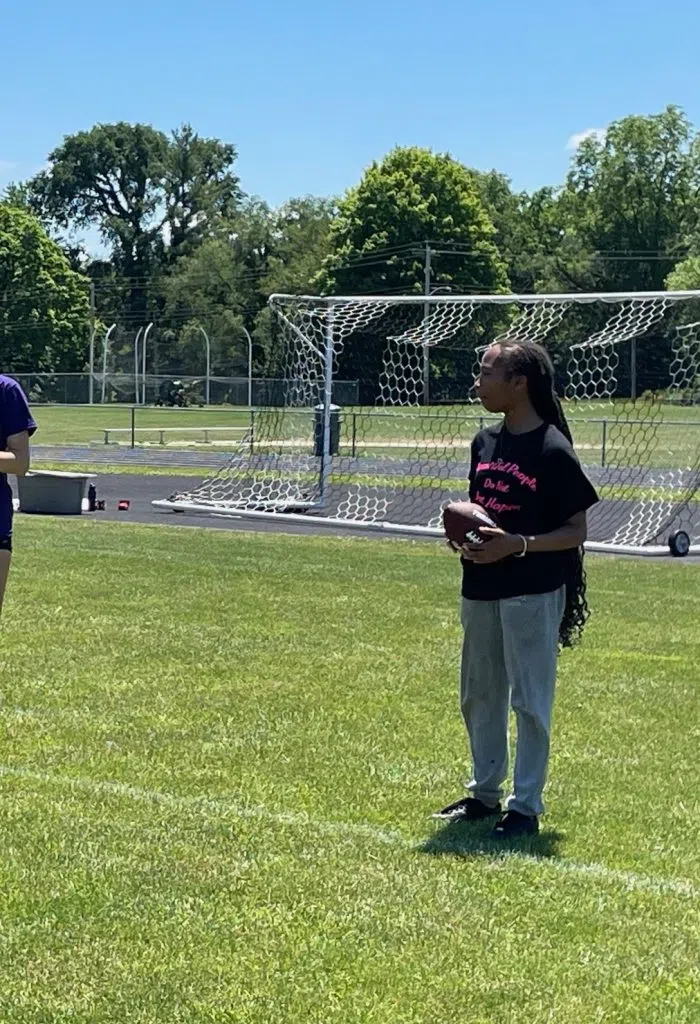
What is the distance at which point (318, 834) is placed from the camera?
566cm

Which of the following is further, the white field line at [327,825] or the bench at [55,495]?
the bench at [55,495]

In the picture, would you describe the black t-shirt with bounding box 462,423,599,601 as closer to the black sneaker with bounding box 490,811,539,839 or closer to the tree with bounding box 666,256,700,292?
the black sneaker with bounding box 490,811,539,839

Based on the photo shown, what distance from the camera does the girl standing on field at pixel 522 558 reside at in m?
5.55

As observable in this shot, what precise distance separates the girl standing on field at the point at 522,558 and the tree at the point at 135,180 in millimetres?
102676

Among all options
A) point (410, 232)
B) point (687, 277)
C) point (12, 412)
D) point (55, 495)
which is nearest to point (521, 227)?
point (410, 232)

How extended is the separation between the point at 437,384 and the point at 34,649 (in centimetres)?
4056

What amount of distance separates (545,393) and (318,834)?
200 cm

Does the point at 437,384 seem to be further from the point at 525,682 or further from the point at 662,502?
the point at 525,682

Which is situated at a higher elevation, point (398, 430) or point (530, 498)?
point (530, 498)

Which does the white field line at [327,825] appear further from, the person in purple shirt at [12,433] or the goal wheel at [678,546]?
the goal wheel at [678,546]

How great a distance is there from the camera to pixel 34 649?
9.35 m

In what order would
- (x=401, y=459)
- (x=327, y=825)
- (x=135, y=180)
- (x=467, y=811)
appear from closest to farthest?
(x=327, y=825) → (x=467, y=811) → (x=401, y=459) → (x=135, y=180)

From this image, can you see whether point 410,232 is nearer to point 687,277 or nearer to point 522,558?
point 687,277

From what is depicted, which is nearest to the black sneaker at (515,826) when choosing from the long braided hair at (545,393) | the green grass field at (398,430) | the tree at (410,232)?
the long braided hair at (545,393)
